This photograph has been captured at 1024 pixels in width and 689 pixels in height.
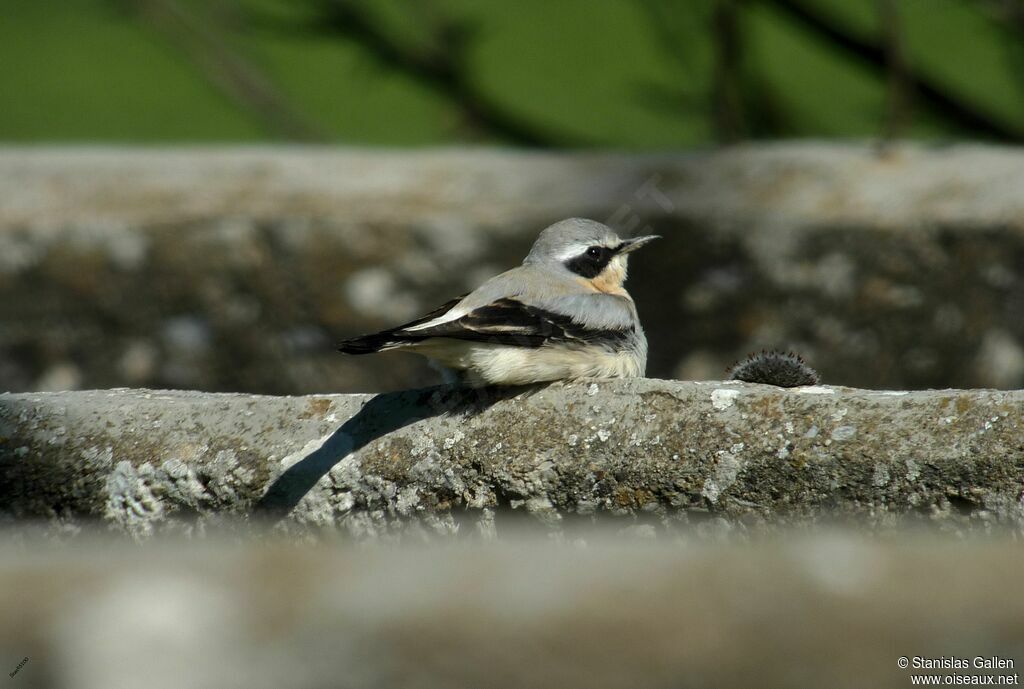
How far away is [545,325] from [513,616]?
211 cm

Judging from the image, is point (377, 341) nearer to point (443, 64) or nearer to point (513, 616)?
point (513, 616)

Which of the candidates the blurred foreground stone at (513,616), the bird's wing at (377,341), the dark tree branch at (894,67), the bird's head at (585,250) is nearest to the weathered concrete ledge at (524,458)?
the bird's wing at (377,341)

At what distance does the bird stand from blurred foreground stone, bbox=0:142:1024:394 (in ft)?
1.94

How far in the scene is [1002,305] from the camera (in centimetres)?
405

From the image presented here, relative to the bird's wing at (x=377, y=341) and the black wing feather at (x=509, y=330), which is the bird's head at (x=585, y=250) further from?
the bird's wing at (x=377, y=341)

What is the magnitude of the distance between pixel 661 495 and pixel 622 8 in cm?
465

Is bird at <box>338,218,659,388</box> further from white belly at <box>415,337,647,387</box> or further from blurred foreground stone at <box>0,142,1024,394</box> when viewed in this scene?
blurred foreground stone at <box>0,142,1024,394</box>

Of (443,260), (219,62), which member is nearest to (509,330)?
(443,260)

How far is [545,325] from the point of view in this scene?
3238 millimetres

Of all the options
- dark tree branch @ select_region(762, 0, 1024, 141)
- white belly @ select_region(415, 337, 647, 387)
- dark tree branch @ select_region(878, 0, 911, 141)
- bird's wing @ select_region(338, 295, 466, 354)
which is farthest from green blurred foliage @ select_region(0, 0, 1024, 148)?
bird's wing @ select_region(338, 295, 466, 354)

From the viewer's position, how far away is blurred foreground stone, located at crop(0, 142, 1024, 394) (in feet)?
14.0

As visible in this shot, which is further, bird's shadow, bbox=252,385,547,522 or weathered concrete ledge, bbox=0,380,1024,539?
bird's shadow, bbox=252,385,547,522

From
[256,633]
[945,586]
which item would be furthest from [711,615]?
[256,633]

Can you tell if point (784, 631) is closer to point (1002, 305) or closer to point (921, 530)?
point (921, 530)
